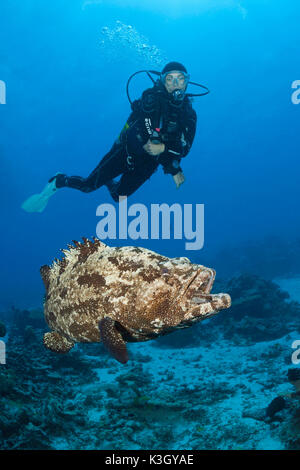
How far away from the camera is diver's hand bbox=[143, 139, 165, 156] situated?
21.5ft

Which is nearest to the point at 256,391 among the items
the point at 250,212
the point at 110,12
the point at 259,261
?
the point at 259,261

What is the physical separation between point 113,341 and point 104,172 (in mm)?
6884

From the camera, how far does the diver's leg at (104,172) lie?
8.16 meters

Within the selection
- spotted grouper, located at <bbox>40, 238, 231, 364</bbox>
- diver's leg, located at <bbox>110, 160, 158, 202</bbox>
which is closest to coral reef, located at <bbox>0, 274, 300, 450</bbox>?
spotted grouper, located at <bbox>40, 238, 231, 364</bbox>

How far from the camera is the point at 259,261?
28.0m

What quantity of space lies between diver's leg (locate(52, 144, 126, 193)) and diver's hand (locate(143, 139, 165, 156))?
154 cm

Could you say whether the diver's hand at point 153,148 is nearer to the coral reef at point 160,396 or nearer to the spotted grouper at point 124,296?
the spotted grouper at point 124,296

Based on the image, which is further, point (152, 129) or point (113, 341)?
point (152, 129)

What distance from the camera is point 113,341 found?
2256 mm

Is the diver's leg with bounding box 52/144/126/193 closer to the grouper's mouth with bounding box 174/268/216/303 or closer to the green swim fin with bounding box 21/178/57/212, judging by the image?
the green swim fin with bounding box 21/178/57/212

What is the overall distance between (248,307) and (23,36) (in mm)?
58154

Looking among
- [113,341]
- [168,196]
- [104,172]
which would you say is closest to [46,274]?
[113,341]

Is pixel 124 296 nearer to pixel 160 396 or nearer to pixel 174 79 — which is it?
pixel 160 396

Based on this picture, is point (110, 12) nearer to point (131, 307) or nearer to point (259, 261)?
point (259, 261)
